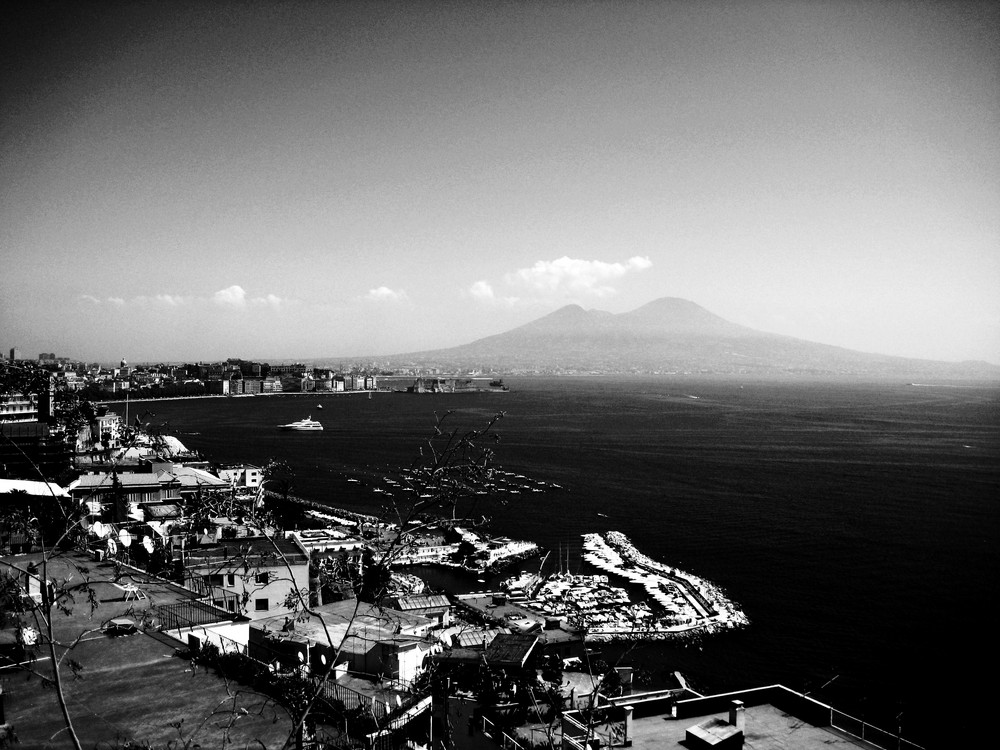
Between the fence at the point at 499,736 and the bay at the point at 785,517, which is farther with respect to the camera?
the bay at the point at 785,517

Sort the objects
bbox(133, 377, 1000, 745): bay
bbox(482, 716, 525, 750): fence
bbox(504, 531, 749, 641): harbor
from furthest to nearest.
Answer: bbox(504, 531, 749, 641): harbor < bbox(133, 377, 1000, 745): bay < bbox(482, 716, 525, 750): fence

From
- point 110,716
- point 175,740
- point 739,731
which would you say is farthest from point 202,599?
point 739,731

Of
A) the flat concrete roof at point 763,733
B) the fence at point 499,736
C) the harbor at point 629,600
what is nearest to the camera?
the fence at point 499,736

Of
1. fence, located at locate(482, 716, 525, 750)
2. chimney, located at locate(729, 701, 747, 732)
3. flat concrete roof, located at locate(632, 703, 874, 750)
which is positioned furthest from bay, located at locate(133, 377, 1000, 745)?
fence, located at locate(482, 716, 525, 750)

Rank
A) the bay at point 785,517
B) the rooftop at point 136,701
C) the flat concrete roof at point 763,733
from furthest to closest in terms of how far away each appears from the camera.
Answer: the bay at point 785,517 → the flat concrete roof at point 763,733 → the rooftop at point 136,701

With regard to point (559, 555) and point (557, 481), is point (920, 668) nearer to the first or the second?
point (559, 555)

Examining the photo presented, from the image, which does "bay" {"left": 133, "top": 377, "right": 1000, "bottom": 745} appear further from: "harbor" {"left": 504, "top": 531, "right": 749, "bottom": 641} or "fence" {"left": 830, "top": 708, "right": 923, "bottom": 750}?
"fence" {"left": 830, "top": 708, "right": 923, "bottom": 750}

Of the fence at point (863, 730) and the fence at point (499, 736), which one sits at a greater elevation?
the fence at point (499, 736)

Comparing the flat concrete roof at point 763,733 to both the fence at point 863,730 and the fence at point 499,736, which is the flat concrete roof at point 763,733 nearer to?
the fence at point 863,730

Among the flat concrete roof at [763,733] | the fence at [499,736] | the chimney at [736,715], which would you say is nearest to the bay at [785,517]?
the flat concrete roof at [763,733]
